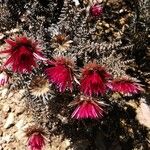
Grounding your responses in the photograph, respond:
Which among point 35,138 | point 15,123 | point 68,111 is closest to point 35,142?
point 35,138

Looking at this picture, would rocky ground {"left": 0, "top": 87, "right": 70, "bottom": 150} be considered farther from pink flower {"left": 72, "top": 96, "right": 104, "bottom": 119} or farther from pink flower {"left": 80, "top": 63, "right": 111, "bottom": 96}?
pink flower {"left": 80, "top": 63, "right": 111, "bottom": 96}

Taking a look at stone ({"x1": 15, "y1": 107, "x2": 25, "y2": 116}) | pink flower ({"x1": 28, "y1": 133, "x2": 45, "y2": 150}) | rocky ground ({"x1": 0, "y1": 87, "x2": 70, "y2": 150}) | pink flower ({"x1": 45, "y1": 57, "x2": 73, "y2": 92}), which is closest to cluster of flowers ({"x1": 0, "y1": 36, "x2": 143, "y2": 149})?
pink flower ({"x1": 45, "y1": 57, "x2": 73, "y2": 92})

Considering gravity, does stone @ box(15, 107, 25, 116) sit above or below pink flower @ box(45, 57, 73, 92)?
below

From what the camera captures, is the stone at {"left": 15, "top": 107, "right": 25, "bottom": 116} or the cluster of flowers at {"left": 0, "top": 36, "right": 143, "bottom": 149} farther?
the stone at {"left": 15, "top": 107, "right": 25, "bottom": 116}

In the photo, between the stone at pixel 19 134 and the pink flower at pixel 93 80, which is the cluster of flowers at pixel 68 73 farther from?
the stone at pixel 19 134

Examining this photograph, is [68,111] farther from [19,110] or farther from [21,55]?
[21,55]

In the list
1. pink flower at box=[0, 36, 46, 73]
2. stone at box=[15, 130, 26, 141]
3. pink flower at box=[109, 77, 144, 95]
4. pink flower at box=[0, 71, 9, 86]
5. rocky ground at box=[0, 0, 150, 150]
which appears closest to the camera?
pink flower at box=[0, 36, 46, 73]
